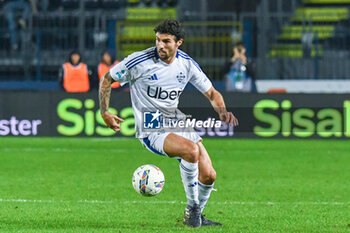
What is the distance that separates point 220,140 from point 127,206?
798 cm

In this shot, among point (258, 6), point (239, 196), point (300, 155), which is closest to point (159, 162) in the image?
point (300, 155)

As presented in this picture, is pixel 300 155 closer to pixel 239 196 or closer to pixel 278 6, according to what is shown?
pixel 239 196

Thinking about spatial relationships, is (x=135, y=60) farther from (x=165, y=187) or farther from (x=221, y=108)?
(x=165, y=187)

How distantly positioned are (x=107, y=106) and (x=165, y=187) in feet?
10.5

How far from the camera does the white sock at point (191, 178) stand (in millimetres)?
7137

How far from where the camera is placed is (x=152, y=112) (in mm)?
7336

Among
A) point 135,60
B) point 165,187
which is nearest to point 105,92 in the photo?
point 135,60

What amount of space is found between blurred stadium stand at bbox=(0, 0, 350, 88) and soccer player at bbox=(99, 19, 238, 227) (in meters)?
13.6

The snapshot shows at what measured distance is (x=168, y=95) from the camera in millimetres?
7348

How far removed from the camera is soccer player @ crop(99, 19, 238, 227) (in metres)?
7.09

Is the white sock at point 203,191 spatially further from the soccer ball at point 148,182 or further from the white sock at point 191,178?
the soccer ball at point 148,182

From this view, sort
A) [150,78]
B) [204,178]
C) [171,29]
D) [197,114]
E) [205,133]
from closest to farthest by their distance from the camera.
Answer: [171,29] < [150,78] < [204,178] < [197,114] < [205,133]

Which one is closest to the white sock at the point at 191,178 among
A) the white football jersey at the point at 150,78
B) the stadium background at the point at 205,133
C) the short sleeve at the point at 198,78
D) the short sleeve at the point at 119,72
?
Answer: the stadium background at the point at 205,133

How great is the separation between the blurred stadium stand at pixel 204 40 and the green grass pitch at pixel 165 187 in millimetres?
5155
